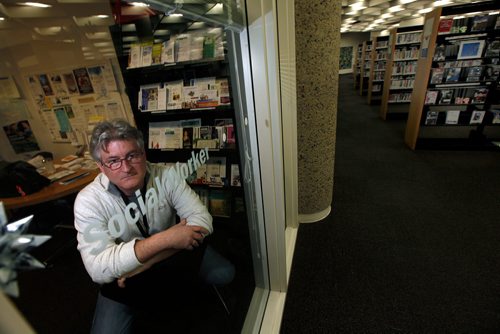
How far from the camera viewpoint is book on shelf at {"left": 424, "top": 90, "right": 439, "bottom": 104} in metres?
3.46

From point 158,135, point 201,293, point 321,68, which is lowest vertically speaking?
point 201,293

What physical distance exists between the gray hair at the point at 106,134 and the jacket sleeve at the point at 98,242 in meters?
0.12

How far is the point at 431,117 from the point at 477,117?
66 cm

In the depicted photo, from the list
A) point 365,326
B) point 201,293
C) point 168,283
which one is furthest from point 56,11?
point 365,326

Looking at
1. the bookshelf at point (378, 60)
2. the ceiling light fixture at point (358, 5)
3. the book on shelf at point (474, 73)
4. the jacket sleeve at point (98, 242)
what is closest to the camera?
the jacket sleeve at point (98, 242)

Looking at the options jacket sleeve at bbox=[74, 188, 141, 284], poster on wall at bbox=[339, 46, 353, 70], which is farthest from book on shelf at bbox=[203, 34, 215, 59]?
poster on wall at bbox=[339, 46, 353, 70]

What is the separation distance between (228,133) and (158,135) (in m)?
0.47

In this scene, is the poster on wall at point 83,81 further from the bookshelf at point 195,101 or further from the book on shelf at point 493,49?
the book on shelf at point 493,49

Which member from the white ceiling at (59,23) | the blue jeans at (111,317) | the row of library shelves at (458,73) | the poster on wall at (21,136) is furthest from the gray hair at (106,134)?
the row of library shelves at (458,73)

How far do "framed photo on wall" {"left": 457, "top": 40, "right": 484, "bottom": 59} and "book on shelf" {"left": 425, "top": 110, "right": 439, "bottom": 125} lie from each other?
81 centimetres

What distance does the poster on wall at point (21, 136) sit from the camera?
448mm

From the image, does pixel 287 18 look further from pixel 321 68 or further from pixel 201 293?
pixel 201 293

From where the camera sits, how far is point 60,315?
1179 millimetres

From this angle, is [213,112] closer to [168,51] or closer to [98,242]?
[168,51]
